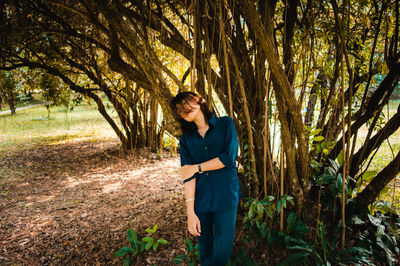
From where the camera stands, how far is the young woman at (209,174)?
1337 mm

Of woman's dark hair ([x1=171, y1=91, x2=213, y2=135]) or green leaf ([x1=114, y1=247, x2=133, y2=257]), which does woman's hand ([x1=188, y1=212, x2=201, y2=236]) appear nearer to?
woman's dark hair ([x1=171, y1=91, x2=213, y2=135])

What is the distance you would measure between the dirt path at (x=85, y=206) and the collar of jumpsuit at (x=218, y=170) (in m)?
0.85

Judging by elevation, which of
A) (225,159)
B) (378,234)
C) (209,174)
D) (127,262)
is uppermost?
(225,159)

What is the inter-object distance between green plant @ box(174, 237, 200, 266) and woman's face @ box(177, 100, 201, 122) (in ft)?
3.61

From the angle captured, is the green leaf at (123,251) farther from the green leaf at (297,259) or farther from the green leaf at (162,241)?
the green leaf at (297,259)

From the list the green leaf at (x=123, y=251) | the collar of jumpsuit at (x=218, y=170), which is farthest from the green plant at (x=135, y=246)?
the collar of jumpsuit at (x=218, y=170)

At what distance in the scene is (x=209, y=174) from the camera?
4.51 ft

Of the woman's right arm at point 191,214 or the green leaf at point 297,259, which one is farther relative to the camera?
the green leaf at point 297,259

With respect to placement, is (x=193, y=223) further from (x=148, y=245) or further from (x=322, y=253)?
(x=322, y=253)

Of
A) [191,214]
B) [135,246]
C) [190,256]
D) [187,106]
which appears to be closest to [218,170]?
[191,214]

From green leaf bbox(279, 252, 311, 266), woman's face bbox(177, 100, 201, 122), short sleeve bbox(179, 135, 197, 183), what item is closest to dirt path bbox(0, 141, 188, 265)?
green leaf bbox(279, 252, 311, 266)

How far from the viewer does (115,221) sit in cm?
261

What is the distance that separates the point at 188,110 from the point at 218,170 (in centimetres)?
40

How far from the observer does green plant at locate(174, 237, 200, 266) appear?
1.77m
